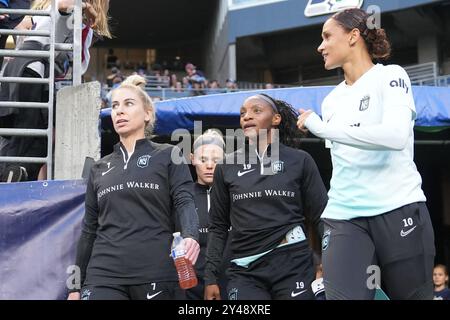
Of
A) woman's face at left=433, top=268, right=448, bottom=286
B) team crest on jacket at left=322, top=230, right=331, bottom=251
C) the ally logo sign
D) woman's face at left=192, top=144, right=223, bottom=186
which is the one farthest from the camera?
A: the ally logo sign

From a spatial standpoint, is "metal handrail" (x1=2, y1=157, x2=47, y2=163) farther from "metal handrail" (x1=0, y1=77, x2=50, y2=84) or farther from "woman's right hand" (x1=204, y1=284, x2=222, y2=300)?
"woman's right hand" (x1=204, y1=284, x2=222, y2=300)

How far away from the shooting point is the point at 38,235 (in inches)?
228

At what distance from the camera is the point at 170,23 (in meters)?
41.4

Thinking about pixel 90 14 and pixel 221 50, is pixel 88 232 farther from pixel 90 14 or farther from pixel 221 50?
pixel 221 50

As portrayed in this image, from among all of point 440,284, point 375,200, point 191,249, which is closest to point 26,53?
point 191,249

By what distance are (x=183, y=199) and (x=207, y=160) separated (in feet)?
5.02

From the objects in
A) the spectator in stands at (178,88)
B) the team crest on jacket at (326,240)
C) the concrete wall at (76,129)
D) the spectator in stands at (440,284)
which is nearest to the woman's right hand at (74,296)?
the concrete wall at (76,129)

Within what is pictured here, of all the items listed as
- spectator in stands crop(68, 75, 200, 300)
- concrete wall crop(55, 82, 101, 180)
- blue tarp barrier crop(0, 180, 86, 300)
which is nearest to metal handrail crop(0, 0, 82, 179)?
concrete wall crop(55, 82, 101, 180)

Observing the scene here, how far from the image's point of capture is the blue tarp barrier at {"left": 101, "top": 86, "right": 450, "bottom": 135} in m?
9.71

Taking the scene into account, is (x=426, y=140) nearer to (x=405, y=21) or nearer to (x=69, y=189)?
(x=69, y=189)

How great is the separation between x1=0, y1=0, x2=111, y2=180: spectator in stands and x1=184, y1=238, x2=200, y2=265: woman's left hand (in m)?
2.57

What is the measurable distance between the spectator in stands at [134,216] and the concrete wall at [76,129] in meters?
1.21

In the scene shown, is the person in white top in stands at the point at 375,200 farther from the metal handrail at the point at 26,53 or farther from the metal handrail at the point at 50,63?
the metal handrail at the point at 26,53

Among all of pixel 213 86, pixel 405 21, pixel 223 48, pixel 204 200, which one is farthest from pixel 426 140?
pixel 223 48
